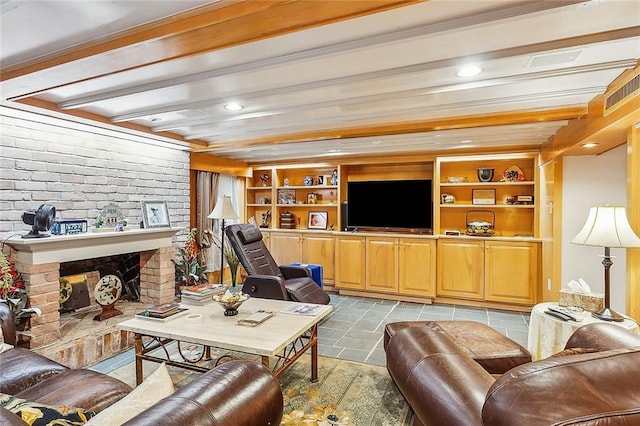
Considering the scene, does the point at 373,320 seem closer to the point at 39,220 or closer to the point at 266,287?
the point at 266,287

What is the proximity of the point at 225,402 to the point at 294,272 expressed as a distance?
3173mm

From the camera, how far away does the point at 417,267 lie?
473 cm

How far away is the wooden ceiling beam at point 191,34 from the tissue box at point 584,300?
238cm

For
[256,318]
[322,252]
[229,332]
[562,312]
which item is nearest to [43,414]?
[229,332]

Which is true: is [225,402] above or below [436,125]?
below

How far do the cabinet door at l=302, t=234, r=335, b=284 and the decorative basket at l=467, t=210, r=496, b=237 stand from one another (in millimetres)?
2013

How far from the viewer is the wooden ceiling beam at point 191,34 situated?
1.30 m

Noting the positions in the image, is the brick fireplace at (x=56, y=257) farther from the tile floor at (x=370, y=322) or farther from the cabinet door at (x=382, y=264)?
the cabinet door at (x=382, y=264)

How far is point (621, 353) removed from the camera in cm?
98

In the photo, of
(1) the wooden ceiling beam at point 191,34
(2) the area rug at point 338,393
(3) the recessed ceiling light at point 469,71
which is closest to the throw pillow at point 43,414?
(2) the area rug at point 338,393

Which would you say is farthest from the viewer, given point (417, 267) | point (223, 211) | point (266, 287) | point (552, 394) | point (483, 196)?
point (483, 196)

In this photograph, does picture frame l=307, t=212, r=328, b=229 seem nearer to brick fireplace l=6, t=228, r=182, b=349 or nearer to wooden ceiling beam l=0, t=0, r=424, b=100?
brick fireplace l=6, t=228, r=182, b=349

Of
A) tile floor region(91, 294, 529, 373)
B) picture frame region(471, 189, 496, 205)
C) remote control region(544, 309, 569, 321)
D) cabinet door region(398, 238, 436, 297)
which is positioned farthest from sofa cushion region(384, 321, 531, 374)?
picture frame region(471, 189, 496, 205)

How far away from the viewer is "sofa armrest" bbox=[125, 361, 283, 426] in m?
0.97
